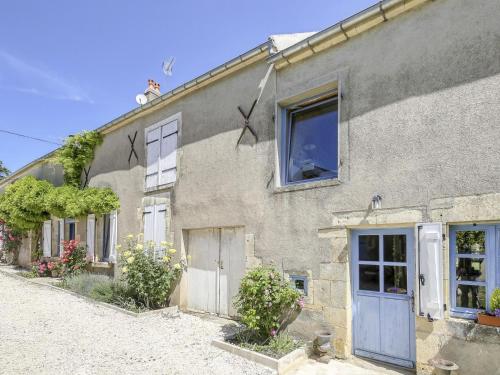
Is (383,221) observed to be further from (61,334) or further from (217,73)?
(61,334)

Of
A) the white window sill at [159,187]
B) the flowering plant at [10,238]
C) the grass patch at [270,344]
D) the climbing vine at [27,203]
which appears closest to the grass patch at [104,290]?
the white window sill at [159,187]

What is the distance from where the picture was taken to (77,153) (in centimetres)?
1062

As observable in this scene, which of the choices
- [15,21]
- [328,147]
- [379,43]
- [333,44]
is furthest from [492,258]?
[15,21]

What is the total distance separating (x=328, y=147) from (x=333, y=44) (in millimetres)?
1516

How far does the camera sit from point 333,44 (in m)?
4.95

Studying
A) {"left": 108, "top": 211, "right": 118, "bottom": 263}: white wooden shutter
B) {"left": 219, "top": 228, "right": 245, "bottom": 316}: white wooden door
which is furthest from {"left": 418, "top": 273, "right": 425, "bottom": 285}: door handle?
{"left": 108, "top": 211, "right": 118, "bottom": 263}: white wooden shutter

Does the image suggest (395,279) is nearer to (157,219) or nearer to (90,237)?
(157,219)

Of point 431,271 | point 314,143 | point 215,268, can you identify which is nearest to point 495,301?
point 431,271

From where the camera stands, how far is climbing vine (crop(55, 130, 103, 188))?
10.2m

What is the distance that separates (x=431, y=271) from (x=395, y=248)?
648mm

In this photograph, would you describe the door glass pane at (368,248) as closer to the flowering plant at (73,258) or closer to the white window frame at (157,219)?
the white window frame at (157,219)

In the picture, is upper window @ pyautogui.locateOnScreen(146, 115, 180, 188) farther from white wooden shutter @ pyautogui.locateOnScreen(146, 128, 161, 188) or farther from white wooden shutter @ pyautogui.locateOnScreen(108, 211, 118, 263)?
white wooden shutter @ pyautogui.locateOnScreen(108, 211, 118, 263)

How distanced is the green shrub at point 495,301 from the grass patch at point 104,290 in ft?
19.2

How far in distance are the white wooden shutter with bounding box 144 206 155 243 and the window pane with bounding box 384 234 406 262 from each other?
533 cm
